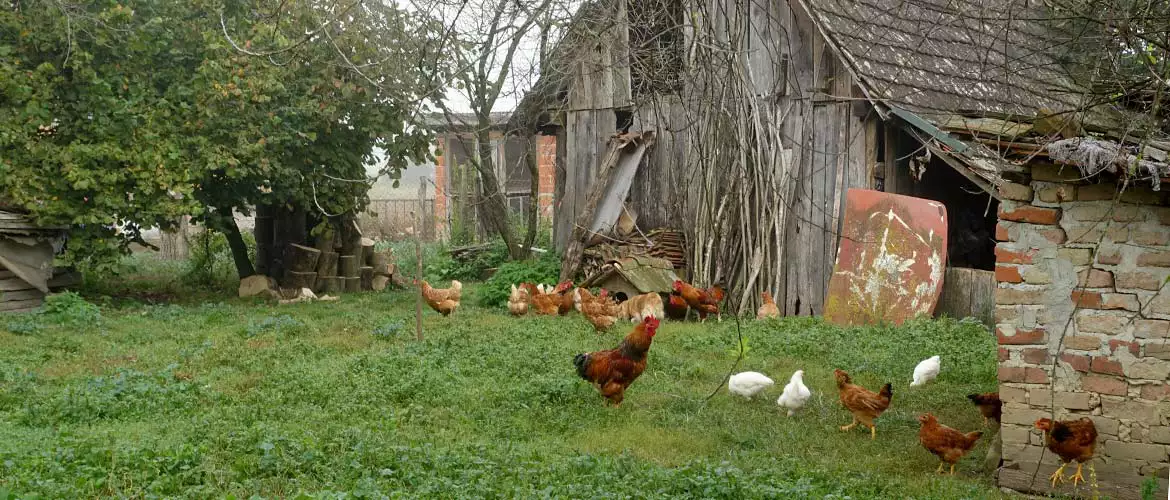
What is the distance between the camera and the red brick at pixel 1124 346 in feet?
20.6

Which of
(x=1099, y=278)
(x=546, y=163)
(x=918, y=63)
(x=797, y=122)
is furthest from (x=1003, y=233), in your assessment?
(x=546, y=163)

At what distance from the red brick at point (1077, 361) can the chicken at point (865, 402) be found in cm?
144

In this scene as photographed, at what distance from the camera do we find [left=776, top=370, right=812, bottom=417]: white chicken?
327 inches

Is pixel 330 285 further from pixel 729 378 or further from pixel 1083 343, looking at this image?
pixel 1083 343

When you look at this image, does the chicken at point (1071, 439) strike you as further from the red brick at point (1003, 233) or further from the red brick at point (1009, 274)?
the red brick at point (1003, 233)

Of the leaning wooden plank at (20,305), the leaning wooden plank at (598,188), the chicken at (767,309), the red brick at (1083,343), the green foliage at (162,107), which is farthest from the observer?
the leaning wooden plank at (598,188)

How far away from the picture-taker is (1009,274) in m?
6.61

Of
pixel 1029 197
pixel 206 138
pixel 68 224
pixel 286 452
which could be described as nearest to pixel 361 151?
pixel 206 138

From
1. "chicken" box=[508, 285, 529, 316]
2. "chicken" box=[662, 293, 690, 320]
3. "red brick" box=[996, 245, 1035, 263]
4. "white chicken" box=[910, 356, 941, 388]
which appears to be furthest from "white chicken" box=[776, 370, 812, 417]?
"chicken" box=[508, 285, 529, 316]

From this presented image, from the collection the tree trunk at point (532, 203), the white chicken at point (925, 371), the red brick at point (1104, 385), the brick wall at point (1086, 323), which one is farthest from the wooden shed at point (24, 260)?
the red brick at point (1104, 385)

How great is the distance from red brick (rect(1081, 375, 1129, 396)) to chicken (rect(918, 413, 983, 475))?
0.79m

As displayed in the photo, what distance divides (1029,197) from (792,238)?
705cm

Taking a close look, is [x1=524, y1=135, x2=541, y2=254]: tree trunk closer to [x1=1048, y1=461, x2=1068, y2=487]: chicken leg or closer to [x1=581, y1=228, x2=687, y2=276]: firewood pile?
[x1=581, y1=228, x2=687, y2=276]: firewood pile

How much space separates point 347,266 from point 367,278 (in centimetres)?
56
